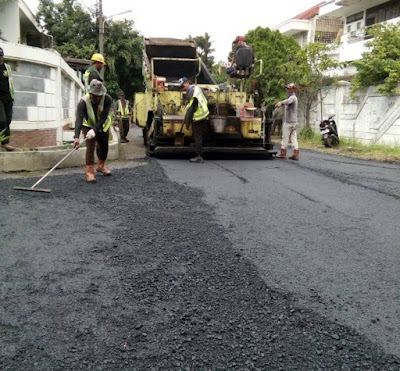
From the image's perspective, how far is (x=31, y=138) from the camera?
717 cm

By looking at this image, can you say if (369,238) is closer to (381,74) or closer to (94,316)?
(94,316)

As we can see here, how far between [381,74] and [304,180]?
7.16m

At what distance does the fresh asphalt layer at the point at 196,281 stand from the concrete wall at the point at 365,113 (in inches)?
271

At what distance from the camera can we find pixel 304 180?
6047mm

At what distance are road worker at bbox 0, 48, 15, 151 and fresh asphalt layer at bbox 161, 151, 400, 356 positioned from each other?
8.25 ft

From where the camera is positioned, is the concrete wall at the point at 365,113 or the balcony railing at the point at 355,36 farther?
the balcony railing at the point at 355,36

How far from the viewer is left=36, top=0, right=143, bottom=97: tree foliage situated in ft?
77.4

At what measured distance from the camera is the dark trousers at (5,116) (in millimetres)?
6226

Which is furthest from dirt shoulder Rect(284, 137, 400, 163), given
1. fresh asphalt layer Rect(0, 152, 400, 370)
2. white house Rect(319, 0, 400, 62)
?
white house Rect(319, 0, 400, 62)

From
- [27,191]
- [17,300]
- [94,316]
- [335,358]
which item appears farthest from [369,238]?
[27,191]

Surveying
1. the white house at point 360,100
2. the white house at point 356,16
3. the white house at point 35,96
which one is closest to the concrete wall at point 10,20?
the white house at point 35,96

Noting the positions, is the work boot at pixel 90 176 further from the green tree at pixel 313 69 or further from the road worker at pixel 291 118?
the green tree at pixel 313 69

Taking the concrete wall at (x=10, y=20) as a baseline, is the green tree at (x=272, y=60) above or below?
below

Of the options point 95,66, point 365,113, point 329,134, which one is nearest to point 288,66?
point 365,113
